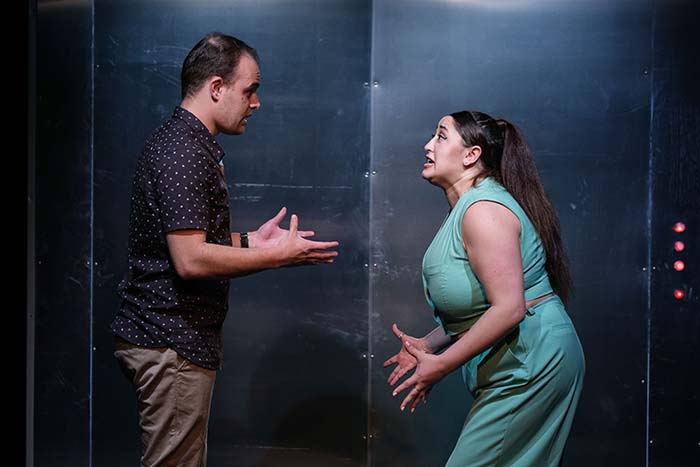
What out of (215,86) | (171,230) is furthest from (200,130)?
(171,230)

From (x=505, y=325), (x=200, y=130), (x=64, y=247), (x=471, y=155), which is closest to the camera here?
(x=505, y=325)

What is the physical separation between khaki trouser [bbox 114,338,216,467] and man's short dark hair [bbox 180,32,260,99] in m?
0.66

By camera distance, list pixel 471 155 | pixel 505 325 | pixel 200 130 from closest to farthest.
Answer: pixel 505 325, pixel 200 130, pixel 471 155

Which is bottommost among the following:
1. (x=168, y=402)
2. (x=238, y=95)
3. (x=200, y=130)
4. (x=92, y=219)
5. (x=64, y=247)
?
(x=168, y=402)

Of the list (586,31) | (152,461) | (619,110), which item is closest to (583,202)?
(619,110)

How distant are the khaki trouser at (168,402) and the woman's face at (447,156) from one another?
0.78 meters

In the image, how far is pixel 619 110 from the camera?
2.69 meters

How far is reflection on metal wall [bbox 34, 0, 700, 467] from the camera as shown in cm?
267

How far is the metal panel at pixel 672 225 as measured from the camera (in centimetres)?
267

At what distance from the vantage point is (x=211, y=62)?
183 centimetres

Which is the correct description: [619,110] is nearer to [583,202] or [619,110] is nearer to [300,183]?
[583,202]

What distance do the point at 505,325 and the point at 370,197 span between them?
3.72ft

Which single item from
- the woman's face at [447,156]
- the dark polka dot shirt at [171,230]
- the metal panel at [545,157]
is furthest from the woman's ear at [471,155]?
the metal panel at [545,157]

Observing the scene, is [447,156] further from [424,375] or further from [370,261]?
[370,261]
